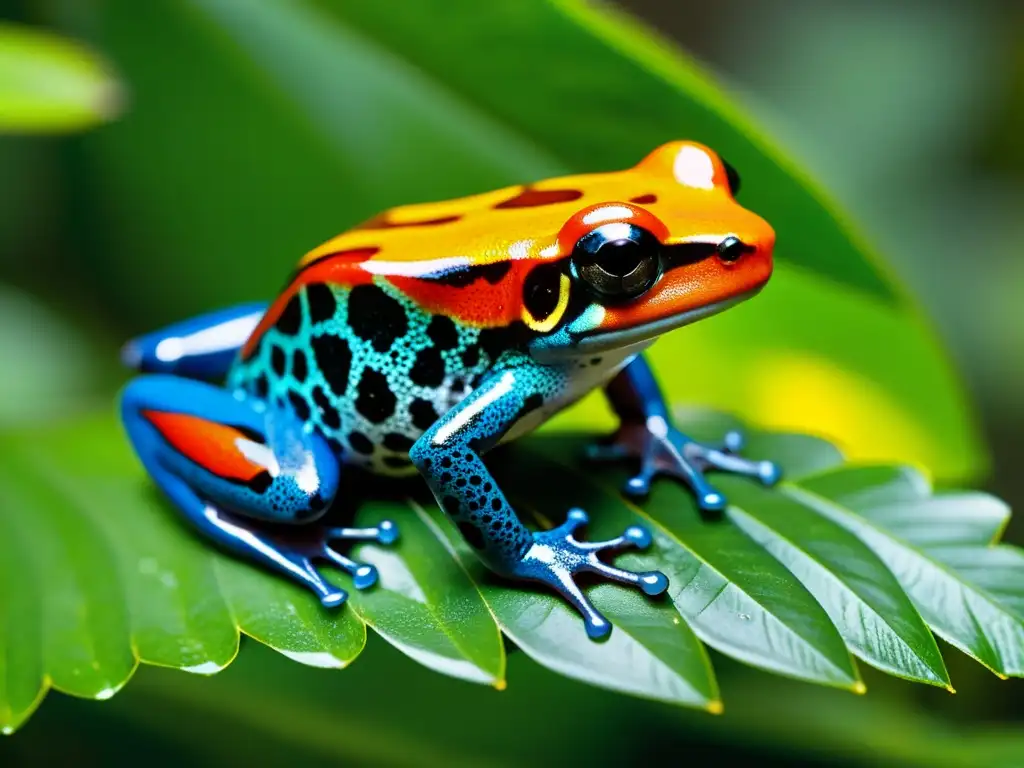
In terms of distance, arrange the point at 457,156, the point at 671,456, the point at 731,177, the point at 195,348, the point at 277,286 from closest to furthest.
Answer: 1. the point at 731,177
2. the point at 671,456
3. the point at 195,348
4. the point at 457,156
5. the point at 277,286

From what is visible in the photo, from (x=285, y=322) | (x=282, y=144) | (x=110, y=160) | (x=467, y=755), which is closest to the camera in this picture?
(x=285, y=322)

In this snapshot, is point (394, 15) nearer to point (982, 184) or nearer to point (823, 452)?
point (823, 452)

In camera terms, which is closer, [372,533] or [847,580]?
[847,580]

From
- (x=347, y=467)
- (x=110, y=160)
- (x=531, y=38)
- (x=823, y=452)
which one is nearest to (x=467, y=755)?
(x=347, y=467)

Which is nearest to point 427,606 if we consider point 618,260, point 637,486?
point 637,486

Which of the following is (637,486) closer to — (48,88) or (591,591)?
(591,591)

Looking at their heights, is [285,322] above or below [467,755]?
above

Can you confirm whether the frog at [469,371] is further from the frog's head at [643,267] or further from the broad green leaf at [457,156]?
the broad green leaf at [457,156]
